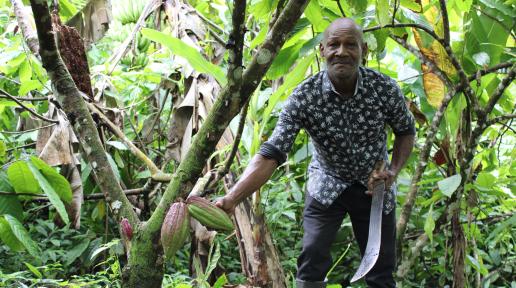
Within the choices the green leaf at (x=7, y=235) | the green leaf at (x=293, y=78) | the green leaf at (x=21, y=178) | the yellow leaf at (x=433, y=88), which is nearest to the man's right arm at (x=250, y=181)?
the green leaf at (x=293, y=78)

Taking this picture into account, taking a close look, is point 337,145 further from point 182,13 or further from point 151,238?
point 151,238

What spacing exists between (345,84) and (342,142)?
0.23 m

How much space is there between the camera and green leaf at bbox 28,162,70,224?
6.62 ft

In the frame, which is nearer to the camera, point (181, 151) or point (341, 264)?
point (181, 151)

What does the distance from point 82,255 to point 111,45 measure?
6.54 feet

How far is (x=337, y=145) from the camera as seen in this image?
97.3 inches

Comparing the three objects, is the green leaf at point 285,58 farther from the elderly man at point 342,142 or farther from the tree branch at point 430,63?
the tree branch at point 430,63

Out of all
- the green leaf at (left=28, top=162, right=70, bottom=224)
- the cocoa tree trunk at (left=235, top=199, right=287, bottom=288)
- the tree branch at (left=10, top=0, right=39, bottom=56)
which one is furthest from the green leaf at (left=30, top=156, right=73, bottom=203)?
the cocoa tree trunk at (left=235, top=199, right=287, bottom=288)

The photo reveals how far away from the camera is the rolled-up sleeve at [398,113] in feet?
8.04

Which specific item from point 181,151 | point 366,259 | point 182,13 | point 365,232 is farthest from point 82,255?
point 366,259

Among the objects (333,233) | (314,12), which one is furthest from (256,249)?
(314,12)

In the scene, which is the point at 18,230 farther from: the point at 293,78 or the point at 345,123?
the point at 345,123

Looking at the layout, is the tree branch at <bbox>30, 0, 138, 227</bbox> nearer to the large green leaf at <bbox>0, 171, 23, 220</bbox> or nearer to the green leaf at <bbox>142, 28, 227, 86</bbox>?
the green leaf at <bbox>142, 28, 227, 86</bbox>

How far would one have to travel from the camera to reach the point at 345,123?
2.44 m
